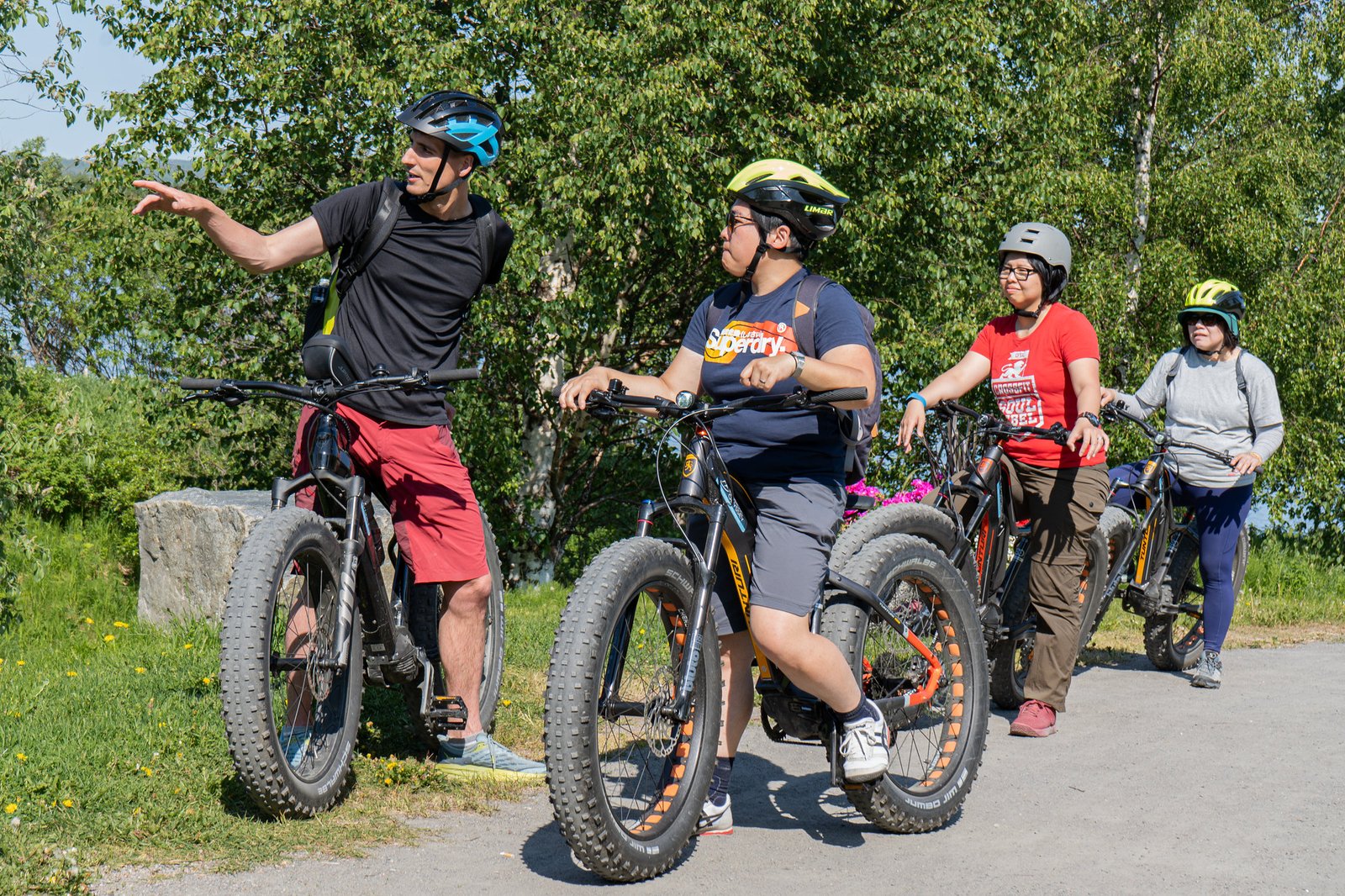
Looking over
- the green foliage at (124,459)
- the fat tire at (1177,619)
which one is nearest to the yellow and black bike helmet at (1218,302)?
the fat tire at (1177,619)

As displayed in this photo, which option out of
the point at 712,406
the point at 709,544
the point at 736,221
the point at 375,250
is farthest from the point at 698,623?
the point at 375,250

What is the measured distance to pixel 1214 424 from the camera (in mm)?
7820

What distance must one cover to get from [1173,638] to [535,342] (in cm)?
638

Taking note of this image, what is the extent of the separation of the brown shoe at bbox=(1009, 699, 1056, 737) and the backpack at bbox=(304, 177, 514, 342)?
330 cm

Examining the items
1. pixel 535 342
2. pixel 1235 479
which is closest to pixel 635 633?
pixel 1235 479

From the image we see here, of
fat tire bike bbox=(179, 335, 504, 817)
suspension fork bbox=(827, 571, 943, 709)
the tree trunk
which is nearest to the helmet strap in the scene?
fat tire bike bbox=(179, 335, 504, 817)

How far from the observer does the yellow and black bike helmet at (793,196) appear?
13.9ft

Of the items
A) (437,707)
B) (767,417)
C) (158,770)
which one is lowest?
(158,770)

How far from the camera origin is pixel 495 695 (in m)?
5.72

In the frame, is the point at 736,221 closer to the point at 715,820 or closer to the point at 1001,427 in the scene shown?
the point at 715,820

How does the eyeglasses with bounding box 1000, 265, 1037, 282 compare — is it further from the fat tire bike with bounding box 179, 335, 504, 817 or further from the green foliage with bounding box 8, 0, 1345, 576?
the green foliage with bounding box 8, 0, 1345, 576

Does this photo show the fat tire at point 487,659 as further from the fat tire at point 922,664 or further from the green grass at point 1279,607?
the green grass at point 1279,607

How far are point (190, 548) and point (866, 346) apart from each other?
5588mm

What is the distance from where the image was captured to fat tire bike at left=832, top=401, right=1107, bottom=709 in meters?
6.21
